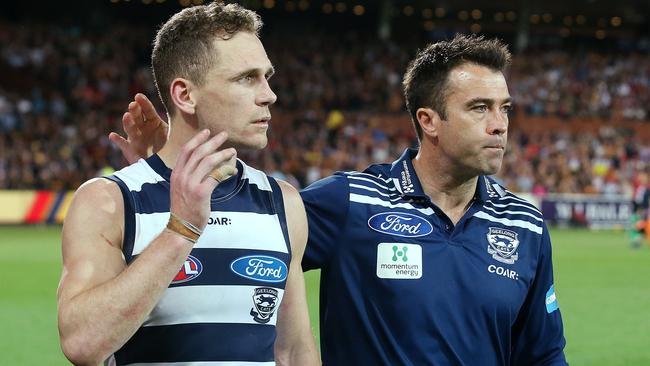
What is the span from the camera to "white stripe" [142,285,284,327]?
3150 mm

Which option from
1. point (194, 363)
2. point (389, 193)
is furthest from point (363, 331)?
point (194, 363)

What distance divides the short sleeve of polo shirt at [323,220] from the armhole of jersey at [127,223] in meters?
1.15

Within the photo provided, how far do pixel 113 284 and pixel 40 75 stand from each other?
34.0m

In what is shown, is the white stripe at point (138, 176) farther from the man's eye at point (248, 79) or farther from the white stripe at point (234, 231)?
the man's eye at point (248, 79)

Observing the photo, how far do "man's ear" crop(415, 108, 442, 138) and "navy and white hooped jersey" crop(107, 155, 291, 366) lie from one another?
127cm

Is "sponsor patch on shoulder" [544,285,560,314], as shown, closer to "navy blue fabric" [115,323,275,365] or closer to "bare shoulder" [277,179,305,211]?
"bare shoulder" [277,179,305,211]

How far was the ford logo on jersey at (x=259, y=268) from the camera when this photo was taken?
3.28 m

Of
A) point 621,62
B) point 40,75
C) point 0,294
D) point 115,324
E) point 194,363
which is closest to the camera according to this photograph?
point 115,324

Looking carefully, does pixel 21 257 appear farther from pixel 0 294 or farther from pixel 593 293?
pixel 593 293

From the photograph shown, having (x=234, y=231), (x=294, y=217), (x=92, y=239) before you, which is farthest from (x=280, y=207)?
(x=92, y=239)

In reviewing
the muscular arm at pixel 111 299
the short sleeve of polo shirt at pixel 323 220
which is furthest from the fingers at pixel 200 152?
the short sleeve of polo shirt at pixel 323 220

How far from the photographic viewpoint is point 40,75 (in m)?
35.3

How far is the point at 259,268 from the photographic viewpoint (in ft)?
10.8

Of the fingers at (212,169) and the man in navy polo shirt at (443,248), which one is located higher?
the fingers at (212,169)
